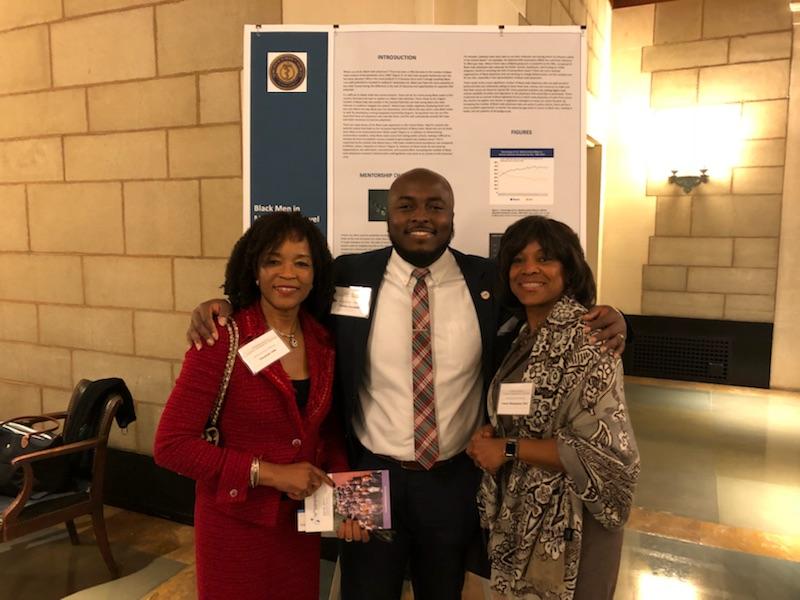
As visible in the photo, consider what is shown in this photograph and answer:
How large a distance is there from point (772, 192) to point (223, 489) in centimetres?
643

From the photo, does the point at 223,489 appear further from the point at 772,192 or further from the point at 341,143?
the point at 772,192

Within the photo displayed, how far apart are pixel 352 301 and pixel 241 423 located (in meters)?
0.46

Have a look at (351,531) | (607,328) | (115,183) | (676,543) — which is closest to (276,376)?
(351,531)

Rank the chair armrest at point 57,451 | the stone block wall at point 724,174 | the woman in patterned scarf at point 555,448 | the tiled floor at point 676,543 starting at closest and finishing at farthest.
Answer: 1. the woman in patterned scarf at point 555,448
2. the chair armrest at point 57,451
3. the tiled floor at point 676,543
4. the stone block wall at point 724,174

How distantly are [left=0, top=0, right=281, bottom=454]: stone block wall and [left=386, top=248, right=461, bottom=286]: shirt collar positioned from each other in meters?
1.61

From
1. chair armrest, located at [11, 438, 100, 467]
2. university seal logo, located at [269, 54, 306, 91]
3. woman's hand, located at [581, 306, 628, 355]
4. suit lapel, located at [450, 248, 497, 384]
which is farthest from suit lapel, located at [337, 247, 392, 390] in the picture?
chair armrest, located at [11, 438, 100, 467]

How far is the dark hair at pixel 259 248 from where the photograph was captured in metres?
1.52

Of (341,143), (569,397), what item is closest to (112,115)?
(341,143)

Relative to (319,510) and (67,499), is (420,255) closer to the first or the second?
(319,510)

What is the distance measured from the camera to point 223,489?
55.6 inches

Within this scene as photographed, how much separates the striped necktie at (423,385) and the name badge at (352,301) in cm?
14

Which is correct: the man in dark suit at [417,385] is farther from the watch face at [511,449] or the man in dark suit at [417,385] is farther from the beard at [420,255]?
the watch face at [511,449]

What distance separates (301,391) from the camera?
1.52 meters

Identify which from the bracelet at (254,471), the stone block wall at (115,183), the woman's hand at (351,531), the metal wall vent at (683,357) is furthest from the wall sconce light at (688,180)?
the bracelet at (254,471)
